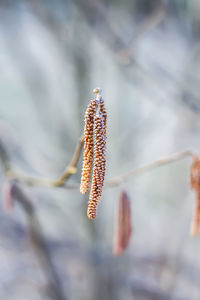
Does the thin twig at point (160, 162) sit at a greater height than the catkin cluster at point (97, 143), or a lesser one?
greater

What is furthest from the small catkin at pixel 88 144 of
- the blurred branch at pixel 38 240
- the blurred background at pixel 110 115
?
the blurred background at pixel 110 115

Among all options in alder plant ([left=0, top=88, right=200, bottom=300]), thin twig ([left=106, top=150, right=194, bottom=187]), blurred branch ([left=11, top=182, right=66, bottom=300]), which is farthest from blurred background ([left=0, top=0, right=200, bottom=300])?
thin twig ([left=106, top=150, right=194, bottom=187])

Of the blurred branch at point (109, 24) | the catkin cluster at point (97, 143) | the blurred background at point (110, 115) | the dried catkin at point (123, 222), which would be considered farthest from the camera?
the blurred background at point (110, 115)

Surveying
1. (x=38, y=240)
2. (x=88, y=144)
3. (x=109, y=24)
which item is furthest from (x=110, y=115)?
(x=88, y=144)

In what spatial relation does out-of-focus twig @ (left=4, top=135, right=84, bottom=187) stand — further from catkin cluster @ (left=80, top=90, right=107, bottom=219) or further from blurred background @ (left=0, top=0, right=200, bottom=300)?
blurred background @ (left=0, top=0, right=200, bottom=300)

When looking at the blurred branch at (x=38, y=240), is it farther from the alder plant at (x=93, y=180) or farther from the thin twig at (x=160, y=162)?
the thin twig at (x=160, y=162)

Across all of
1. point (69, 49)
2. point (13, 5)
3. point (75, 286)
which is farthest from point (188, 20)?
point (75, 286)

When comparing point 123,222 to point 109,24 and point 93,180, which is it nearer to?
point 93,180
